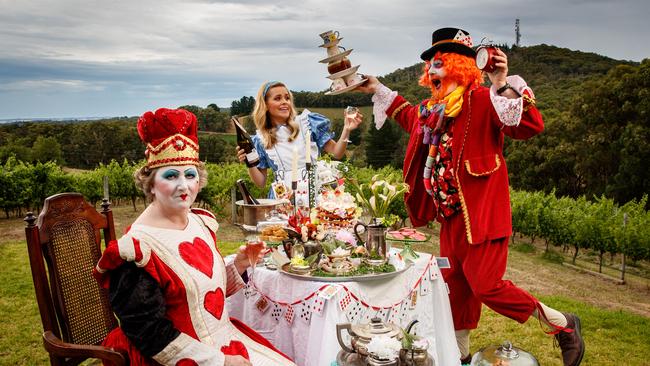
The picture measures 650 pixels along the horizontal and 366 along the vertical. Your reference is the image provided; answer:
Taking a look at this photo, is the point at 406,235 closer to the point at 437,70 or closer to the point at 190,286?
the point at 437,70

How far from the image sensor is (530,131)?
10.4 feet

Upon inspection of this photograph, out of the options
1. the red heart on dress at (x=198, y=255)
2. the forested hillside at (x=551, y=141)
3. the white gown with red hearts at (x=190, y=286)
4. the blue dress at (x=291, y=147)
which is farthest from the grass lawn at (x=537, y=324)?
the forested hillside at (x=551, y=141)

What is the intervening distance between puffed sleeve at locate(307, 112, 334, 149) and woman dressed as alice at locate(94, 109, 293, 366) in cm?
230

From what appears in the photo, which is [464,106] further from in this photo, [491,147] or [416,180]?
[416,180]

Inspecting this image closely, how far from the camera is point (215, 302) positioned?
7.40ft

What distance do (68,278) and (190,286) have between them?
0.72 meters

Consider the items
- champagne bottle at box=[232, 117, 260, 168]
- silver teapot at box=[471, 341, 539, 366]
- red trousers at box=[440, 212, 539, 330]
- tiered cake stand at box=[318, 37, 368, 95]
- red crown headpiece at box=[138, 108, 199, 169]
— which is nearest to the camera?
red crown headpiece at box=[138, 108, 199, 169]

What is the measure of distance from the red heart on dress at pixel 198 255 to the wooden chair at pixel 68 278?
462 millimetres

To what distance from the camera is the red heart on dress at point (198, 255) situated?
216cm

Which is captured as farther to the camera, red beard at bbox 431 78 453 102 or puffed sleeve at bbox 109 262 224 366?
red beard at bbox 431 78 453 102

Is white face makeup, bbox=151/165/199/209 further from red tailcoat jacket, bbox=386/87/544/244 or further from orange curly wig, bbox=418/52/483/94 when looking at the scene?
orange curly wig, bbox=418/52/483/94

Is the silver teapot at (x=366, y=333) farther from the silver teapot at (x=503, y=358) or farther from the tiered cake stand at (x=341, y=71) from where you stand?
the tiered cake stand at (x=341, y=71)

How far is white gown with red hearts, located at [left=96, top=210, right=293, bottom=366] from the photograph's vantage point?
1.99 m

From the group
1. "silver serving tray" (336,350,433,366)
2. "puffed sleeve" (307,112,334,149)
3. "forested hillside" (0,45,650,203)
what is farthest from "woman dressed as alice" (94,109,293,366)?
"forested hillside" (0,45,650,203)
